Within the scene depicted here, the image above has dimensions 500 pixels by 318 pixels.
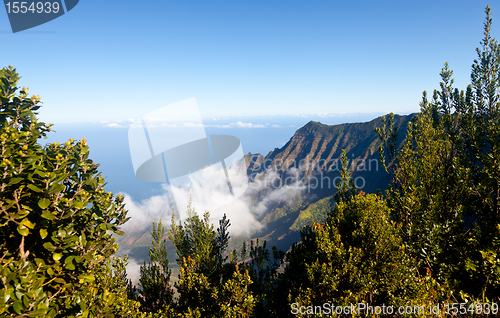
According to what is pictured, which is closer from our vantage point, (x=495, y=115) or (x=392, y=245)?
(x=392, y=245)

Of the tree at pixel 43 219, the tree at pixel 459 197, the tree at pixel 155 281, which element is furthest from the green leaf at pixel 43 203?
the tree at pixel 459 197

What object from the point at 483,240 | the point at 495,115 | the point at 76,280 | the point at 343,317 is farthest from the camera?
the point at 495,115

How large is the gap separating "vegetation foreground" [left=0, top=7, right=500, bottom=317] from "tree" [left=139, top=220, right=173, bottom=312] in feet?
0.22

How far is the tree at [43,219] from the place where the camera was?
313 cm

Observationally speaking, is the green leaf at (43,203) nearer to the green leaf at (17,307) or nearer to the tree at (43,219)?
the tree at (43,219)

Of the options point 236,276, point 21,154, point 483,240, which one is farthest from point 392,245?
point 21,154

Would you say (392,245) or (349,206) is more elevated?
(349,206)

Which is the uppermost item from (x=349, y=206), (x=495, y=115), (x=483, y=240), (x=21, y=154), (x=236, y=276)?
(x=495, y=115)

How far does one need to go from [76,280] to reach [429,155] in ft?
55.7

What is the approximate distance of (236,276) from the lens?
9.63 m

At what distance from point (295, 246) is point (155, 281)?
27.1 ft

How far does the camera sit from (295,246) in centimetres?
1240

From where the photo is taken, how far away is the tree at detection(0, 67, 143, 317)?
10.3 ft

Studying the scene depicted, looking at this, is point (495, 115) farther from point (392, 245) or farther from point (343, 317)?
point (343, 317)
